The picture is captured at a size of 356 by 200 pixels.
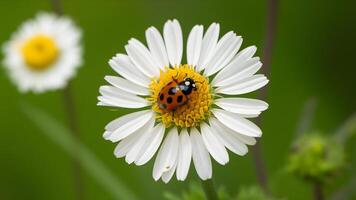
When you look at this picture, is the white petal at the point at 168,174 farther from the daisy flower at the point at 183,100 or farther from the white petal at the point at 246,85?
the white petal at the point at 246,85

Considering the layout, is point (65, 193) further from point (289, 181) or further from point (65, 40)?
point (289, 181)

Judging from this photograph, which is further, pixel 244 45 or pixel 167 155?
pixel 244 45

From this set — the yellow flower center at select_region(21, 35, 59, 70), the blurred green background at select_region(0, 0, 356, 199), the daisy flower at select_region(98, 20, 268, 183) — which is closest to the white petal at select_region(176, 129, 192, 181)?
the daisy flower at select_region(98, 20, 268, 183)

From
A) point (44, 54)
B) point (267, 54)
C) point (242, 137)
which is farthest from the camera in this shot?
point (44, 54)

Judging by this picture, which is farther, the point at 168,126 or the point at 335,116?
the point at 335,116

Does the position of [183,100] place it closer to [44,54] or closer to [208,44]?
[208,44]

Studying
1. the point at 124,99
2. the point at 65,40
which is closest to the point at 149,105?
the point at 124,99

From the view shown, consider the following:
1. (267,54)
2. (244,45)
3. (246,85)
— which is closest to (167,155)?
(246,85)
